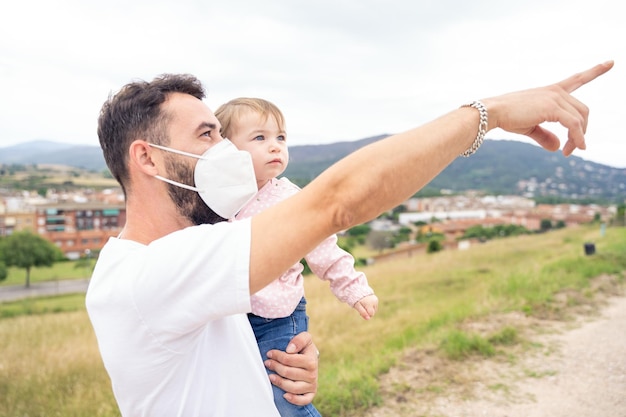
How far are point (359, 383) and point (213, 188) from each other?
4020 mm

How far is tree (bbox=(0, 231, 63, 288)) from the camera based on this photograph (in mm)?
50625

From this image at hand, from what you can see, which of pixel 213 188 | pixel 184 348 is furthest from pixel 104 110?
pixel 184 348

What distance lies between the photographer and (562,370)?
231 inches

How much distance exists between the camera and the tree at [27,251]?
166 ft

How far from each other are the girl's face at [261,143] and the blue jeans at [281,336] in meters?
0.60

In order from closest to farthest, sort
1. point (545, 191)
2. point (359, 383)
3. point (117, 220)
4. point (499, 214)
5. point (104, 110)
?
point (104, 110)
point (359, 383)
point (117, 220)
point (499, 214)
point (545, 191)

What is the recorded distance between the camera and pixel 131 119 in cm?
161

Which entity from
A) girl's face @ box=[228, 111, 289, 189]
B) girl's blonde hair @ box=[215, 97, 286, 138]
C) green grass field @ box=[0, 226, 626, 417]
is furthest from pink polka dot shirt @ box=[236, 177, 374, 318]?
green grass field @ box=[0, 226, 626, 417]

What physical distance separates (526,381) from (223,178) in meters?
4.95

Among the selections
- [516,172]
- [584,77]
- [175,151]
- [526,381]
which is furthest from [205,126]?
[516,172]

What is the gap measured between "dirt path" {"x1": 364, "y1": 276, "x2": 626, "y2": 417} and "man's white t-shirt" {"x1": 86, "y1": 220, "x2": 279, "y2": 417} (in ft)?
12.1

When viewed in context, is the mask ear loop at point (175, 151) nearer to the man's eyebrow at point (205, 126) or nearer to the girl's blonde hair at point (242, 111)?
the man's eyebrow at point (205, 126)

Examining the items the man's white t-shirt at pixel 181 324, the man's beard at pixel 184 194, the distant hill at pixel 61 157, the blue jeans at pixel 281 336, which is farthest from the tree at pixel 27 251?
the man's white t-shirt at pixel 181 324

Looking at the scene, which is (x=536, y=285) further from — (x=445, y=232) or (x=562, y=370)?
(x=445, y=232)
